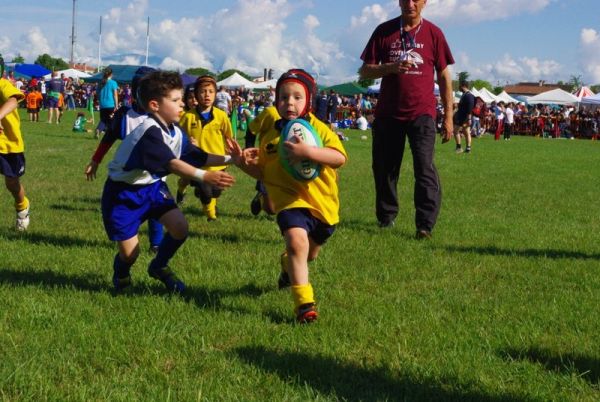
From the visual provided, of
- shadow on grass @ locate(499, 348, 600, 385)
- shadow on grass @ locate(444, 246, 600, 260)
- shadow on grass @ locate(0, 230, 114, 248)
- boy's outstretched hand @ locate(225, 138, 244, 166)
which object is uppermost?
boy's outstretched hand @ locate(225, 138, 244, 166)

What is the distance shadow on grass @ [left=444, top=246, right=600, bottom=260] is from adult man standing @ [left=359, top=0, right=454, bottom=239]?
0.58 m

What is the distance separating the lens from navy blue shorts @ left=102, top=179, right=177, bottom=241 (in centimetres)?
505


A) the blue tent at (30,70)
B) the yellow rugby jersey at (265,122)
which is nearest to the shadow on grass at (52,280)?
the yellow rugby jersey at (265,122)

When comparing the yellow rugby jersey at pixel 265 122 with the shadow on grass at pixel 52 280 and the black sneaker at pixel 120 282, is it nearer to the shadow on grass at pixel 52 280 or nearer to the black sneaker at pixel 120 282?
the black sneaker at pixel 120 282

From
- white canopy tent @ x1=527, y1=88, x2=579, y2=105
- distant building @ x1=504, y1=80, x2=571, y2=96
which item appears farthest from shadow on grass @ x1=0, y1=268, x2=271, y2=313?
distant building @ x1=504, y1=80, x2=571, y2=96

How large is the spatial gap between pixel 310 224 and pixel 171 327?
1.10 m

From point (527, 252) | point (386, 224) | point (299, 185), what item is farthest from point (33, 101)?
point (299, 185)

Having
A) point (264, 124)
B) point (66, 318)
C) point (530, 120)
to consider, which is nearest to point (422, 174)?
point (264, 124)

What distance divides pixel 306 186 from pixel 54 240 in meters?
3.36

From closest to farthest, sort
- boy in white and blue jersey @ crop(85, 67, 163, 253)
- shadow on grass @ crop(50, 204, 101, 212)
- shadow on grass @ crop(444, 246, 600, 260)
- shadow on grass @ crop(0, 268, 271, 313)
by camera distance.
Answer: shadow on grass @ crop(0, 268, 271, 313) < boy in white and blue jersey @ crop(85, 67, 163, 253) < shadow on grass @ crop(444, 246, 600, 260) < shadow on grass @ crop(50, 204, 101, 212)

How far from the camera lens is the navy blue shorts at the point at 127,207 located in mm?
5055

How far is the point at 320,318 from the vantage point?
451 centimetres

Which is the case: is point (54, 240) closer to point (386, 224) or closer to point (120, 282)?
point (120, 282)

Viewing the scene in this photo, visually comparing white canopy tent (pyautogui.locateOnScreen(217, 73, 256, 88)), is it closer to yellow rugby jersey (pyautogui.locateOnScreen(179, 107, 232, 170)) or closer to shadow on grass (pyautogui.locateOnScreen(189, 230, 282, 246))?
yellow rugby jersey (pyautogui.locateOnScreen(179, 107, 232, 170))
